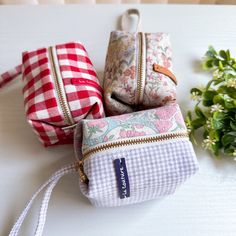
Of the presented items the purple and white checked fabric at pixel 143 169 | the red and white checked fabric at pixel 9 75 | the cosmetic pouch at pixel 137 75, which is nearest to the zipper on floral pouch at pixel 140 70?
the cosmetic pouch at pixel 137 75

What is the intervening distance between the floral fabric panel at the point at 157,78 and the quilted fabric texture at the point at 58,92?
0.09 meters

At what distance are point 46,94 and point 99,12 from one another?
34cm

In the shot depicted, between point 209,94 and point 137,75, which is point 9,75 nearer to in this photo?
point 137,75

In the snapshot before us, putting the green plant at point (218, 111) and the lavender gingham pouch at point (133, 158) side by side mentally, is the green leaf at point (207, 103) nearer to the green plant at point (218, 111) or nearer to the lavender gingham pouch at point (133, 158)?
the green plant at point (218, 111)

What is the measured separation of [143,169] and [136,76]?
0.55 ft

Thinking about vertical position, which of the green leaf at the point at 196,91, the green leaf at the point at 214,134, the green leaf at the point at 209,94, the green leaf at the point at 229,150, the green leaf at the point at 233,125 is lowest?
the green leaf at the point at 229,150

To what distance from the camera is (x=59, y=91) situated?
533 millimetres

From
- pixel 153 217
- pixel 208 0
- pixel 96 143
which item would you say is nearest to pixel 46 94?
pixel 96 143

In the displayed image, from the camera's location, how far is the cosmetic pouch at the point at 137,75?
55 cm

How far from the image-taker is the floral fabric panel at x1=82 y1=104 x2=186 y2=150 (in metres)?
0.50

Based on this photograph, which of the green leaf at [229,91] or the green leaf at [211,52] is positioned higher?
the green leaf at [211,52]

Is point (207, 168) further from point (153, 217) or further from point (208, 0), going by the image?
point (208, 0)

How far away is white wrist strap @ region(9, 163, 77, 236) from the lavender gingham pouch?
2.0 inches

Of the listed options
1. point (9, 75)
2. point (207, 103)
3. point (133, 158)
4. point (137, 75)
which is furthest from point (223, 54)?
point (9, 75)
